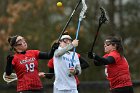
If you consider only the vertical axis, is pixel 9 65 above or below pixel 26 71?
above

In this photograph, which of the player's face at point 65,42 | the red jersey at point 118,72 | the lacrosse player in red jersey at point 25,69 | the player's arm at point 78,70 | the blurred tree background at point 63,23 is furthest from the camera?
the blurred tree background at point 63,23

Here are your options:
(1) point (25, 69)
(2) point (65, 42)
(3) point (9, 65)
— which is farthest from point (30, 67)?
(2) point (65, 42)

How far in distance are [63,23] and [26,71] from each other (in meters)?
15.5

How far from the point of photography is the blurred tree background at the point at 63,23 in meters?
25.3

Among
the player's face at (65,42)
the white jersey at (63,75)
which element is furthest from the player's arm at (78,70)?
the player's face at (65,42)

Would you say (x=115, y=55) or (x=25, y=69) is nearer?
(x=25, y=69)

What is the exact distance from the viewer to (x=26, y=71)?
34.7 feet

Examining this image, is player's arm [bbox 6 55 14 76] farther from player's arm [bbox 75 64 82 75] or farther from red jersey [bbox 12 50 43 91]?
player's arm [bbox 75 64 82 75]

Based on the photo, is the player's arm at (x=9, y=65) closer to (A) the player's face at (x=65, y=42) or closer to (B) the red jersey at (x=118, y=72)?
(A) the player's face at (x=65, y=42)

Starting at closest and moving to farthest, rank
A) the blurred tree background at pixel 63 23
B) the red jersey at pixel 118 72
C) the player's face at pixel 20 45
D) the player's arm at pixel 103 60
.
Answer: the player's arm at pixel 103 60, the player's face at pixel 20 45, the red jersey at pixel 118 72, the blurred tree background at pixel 63 23

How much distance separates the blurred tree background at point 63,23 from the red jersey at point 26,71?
1309cm

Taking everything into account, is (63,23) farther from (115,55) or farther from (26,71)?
(26,71)

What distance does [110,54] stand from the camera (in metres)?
10.8

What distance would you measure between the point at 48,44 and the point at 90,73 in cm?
438
